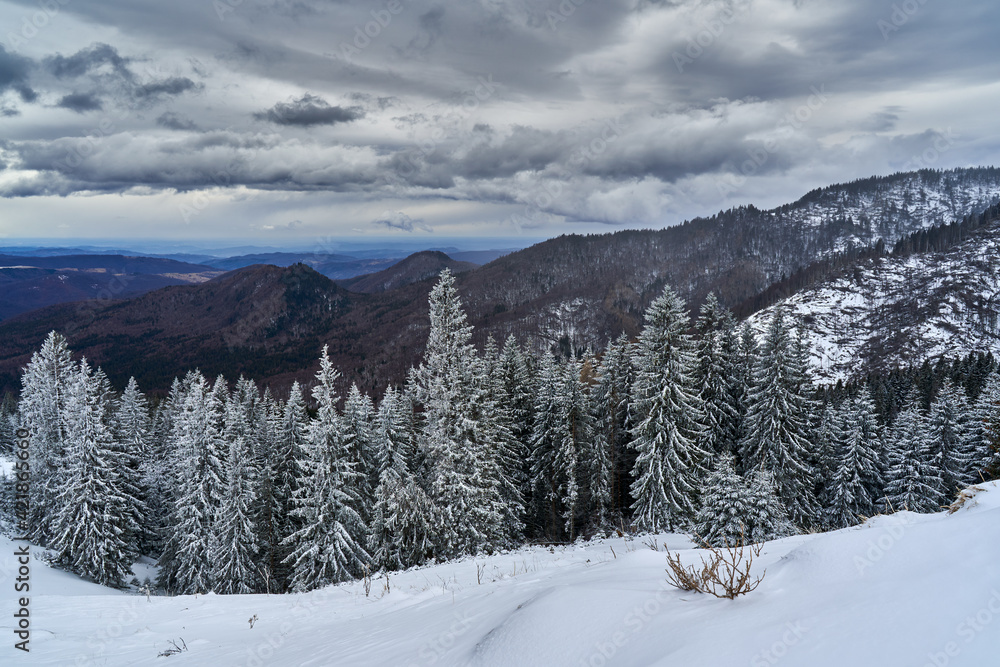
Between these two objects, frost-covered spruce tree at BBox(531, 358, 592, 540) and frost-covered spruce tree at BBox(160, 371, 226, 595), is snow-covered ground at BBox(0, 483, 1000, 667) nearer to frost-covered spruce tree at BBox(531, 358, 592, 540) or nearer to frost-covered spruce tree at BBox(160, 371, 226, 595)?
frost-covered spruce tree at BBox(531, 358, 592, 540)

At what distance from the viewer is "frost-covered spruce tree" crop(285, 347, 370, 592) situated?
22781 mm

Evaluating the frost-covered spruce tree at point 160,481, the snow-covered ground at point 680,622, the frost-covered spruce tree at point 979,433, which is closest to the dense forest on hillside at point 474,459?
the frost-covered spruce tree at point 979,433

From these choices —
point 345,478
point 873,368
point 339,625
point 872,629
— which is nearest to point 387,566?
point 345,478

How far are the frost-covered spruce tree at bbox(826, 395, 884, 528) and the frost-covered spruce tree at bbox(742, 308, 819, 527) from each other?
448cm

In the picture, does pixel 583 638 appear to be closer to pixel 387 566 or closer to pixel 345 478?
pixel 387 566

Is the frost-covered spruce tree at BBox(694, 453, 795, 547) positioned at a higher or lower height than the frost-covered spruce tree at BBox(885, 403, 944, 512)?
higher

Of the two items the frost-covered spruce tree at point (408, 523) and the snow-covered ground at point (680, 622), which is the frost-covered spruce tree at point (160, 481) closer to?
the frost-covered spruce tree at point (408, 523)

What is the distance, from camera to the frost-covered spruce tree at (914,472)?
27797 millimetres

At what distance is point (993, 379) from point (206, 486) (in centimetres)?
5882

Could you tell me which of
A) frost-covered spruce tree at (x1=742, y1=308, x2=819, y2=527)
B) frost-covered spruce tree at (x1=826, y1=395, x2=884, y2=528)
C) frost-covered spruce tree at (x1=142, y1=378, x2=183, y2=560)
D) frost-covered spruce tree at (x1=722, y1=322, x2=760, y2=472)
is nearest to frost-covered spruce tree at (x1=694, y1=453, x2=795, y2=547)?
frost-covered spruce tree at (x1=742, y1=308, x2=819, y2=527)

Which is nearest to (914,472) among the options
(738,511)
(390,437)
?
(738,511)

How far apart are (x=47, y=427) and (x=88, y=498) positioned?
27.7 feet

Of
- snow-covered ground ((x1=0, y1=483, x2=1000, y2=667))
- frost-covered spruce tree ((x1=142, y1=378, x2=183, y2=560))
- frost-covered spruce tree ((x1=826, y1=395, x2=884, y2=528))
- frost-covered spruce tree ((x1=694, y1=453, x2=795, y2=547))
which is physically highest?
snow-covered ground ((x1=0, y1=483, x2=1000, y2=667))

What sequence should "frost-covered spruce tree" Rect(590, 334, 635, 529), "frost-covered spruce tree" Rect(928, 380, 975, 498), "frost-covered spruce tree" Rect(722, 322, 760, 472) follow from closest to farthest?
1. "frost-covered spruce tree" Rect(590, 334, 635, 529)
2. "frost-covered spruce tree" Rect(722, 322, 760, 472)
3. "frost-covered spruce tree" Rect(928, 380, 975, 498)
